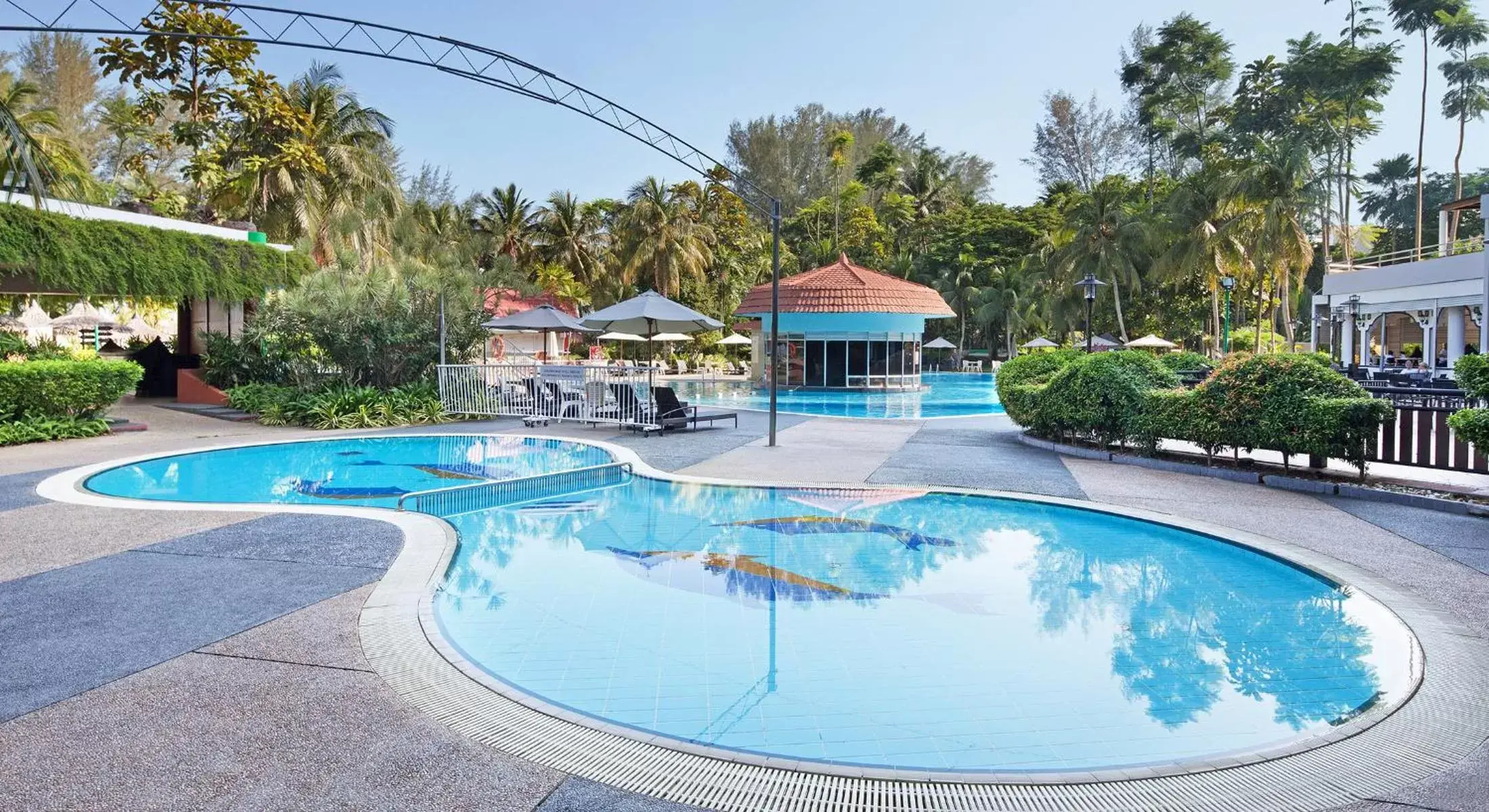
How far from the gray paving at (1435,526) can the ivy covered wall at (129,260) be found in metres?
20.6

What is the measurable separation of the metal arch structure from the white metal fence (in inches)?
140

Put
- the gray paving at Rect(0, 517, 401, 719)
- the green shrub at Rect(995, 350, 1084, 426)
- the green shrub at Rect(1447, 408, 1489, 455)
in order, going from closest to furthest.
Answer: the gray paving at Rect(0, 517, 401, 719), the green shrub at Rect(1447, 408, 1489, 455), the green shrub at Rect(995, 350, 1084, 426)

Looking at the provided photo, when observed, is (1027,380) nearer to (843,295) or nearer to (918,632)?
(918,632)

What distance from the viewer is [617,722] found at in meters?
4.07

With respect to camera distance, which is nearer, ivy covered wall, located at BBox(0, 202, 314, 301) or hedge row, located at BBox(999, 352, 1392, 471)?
hedge row, located at BBox(999, 352, 1392, 471)

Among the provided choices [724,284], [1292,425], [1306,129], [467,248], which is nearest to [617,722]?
[1292,425]

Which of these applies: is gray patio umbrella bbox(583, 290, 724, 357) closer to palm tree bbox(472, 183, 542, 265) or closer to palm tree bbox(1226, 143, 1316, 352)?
palm tree bbox(1226, 143, 1316, 352)

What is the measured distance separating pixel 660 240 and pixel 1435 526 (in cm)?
3750

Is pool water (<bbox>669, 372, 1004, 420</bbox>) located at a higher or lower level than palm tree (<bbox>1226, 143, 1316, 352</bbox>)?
lower

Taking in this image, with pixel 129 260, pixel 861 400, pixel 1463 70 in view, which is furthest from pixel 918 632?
pixel 1463 70

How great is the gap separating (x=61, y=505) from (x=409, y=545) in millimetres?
4402

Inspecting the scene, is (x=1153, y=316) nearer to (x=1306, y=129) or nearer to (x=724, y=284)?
(x=1306, y=129)

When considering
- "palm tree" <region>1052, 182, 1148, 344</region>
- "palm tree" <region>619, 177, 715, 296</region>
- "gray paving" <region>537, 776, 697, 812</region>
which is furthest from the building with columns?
"palm tree" <region>619, 177, 715, 296</region>

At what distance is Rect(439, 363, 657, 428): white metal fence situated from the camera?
16141 mm
